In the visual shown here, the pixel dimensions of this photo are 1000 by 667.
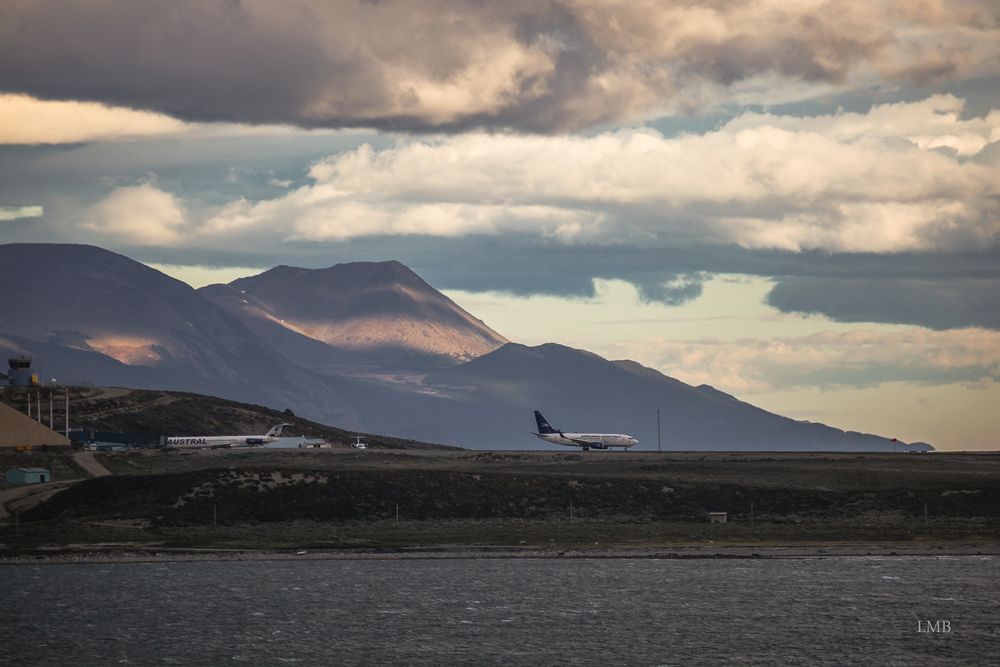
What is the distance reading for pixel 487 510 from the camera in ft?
510

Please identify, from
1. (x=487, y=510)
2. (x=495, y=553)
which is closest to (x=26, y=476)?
(x=487, y=510)

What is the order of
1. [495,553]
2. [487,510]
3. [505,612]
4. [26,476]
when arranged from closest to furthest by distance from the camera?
[505,612] < [495,553] < [487,510] < [26,476]

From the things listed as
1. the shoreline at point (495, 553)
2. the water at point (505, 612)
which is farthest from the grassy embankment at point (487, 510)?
the water at point (505, 612)

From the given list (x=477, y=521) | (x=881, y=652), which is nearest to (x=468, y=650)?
(x=881, y=652)

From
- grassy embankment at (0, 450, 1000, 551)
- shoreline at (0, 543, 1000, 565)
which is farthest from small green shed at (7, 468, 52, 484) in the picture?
shoreline at (0, 543, 1000, 565)

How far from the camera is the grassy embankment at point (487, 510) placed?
135500 millimetres

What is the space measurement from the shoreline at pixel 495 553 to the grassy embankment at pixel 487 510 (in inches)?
99.3

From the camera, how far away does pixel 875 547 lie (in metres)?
129

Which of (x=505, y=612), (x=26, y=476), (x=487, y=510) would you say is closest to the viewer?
(x=505, y=612)

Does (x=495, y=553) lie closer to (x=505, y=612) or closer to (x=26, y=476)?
(x=505, y=612)

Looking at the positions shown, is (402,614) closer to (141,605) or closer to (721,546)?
(141,605)

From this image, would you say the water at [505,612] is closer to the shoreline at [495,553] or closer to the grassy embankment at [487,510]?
the shoreline at [495,553]

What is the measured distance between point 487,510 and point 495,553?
28.6m

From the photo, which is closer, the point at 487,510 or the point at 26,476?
the point at 487,510
